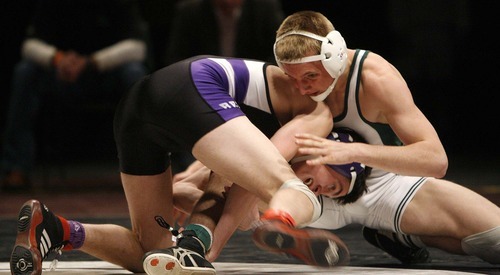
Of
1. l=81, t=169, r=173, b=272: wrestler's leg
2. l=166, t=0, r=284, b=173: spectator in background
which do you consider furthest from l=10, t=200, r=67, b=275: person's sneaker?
l=166, t=0, r=284, b=173: spectator in background

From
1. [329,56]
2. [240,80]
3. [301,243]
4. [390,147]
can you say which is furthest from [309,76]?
[301,243]

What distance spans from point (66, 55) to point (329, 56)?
2.85 metres

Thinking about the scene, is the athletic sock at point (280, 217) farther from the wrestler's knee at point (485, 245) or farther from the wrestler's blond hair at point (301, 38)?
the wrestler's knee at point (485, 245)

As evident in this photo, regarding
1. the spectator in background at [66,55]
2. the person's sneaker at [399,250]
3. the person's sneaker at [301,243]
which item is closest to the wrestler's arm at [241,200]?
the person's sneaker at [301,243]

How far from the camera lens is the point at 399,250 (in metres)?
3.60

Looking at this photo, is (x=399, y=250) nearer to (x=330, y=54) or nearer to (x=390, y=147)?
(x=390, y=147)

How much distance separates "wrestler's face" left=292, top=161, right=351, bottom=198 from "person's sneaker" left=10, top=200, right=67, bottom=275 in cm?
73

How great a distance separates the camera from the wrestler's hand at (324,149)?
3074 mm

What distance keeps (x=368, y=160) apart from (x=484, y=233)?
0.53m

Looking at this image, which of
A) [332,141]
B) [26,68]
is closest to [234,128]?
[332,141]

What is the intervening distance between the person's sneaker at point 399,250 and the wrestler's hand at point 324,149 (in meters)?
0.59

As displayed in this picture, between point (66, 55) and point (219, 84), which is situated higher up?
point (219, 84)

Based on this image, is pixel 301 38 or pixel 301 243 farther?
pixel 301 38

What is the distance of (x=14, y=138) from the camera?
5930mm
